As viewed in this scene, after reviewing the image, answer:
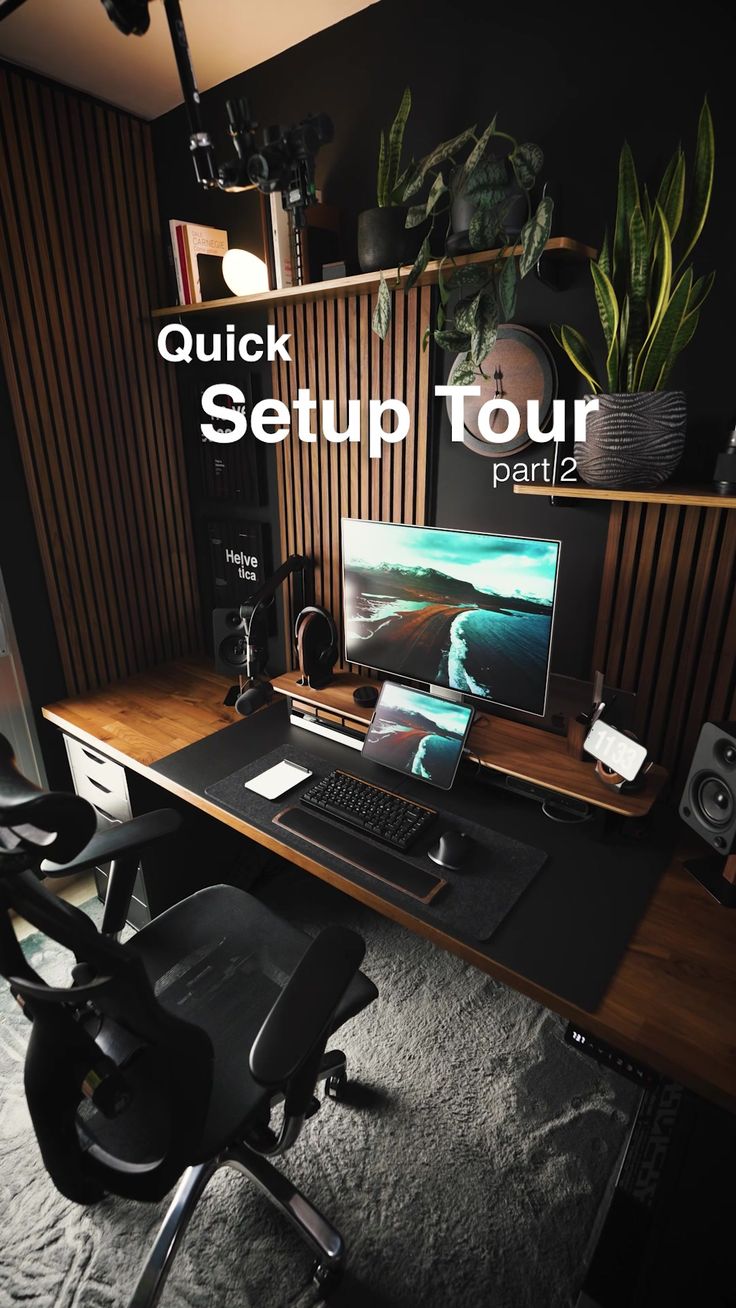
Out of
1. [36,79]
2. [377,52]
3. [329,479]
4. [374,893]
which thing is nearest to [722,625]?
[374,893]

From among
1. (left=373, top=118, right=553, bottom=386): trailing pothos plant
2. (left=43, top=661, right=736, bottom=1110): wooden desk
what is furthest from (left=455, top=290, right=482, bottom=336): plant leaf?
(left=43, top=661, right=736, bottom=1110): wooden desk

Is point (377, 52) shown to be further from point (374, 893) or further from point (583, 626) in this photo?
point (374, 893)

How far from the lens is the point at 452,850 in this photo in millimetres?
1508

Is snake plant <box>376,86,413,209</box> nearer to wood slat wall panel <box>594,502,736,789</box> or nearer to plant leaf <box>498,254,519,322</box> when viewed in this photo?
plant leaf <box>498,254,519,322</box>

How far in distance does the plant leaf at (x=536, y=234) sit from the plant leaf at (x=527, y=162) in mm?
113

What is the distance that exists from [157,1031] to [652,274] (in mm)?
1700

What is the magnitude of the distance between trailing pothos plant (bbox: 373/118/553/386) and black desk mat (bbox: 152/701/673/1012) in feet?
3.46

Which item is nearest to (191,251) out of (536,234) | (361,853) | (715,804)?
(536,234)

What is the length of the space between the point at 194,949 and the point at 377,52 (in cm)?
232

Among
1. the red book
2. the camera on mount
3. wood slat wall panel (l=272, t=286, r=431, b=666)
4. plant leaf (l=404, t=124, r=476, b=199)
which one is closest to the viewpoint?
the camera on mount

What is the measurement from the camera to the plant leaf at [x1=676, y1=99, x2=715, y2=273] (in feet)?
4.10

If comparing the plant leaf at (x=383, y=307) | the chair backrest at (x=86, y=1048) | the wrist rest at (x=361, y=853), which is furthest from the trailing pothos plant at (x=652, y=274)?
the chair backrest at (x=86, y=1048)

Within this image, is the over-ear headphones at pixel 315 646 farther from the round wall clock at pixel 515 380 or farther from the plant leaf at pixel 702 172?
the plant leaf at pixel 702 172

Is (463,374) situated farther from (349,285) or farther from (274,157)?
(274,157)
